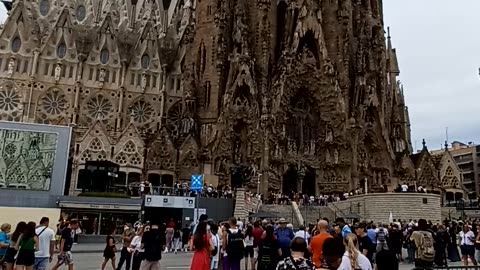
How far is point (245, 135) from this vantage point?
147 ft

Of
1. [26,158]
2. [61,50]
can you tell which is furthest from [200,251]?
[61,50]

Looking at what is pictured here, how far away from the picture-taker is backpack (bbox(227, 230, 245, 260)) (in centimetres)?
1120

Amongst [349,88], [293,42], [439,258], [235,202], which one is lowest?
[439,258]

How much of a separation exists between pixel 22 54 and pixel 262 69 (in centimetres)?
2589

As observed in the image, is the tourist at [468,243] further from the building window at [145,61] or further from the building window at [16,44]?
the building window at [16,44]

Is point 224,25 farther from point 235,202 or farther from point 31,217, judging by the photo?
point 31,217

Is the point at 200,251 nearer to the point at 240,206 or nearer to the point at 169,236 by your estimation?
the point at 169,236

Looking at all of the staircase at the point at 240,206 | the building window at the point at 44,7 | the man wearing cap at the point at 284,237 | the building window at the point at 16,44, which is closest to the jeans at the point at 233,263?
the man wearing cap at the point at 284,237

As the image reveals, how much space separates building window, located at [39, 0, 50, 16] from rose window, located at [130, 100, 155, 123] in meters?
19.3

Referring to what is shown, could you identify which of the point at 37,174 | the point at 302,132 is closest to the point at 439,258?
the point at 37,174

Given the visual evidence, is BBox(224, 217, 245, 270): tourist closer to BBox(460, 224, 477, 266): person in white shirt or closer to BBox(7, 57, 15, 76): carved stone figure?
BBox(460, 224, 477, 266): person in white shirt

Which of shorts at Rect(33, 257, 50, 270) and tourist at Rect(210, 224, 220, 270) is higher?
tourist at Rect(210, 224, 220, 270)

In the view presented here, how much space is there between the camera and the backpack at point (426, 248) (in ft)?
27.8

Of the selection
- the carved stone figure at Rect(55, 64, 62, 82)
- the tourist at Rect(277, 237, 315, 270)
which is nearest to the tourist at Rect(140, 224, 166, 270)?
the tourist at Rect(277, 237, 315, 270)
